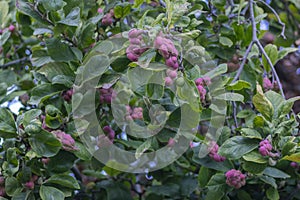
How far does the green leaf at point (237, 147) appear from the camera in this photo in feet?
2.85

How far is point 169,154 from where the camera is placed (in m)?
1.02

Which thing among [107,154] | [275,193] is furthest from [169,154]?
[275,193]

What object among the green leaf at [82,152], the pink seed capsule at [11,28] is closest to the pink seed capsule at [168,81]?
the green leaf at [82,152]

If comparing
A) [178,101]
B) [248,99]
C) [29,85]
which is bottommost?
[29,85]

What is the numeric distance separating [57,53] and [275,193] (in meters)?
0.51

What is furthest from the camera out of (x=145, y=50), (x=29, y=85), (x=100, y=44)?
(x=29, y=85)

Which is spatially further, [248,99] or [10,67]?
[10,67]

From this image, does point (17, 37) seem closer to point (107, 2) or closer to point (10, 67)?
point (10, 67)

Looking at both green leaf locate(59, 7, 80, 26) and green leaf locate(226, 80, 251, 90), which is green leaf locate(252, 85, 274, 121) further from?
green leaf locate(59, 7, 80, 26)

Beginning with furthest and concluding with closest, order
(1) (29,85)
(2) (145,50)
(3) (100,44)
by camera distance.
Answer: (1) (29,85) → (3) (100,44) → (2) (145,50)

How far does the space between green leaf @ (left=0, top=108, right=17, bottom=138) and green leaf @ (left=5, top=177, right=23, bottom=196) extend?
3.2 inches

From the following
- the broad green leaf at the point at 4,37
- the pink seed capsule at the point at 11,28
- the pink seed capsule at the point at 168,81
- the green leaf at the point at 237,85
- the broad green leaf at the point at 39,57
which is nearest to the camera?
the pink seed capsule at the point at 168,81

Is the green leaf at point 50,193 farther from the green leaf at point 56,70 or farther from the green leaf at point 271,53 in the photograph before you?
the green leaf at point 271,53

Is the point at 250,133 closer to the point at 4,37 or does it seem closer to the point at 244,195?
the point at 244,195
